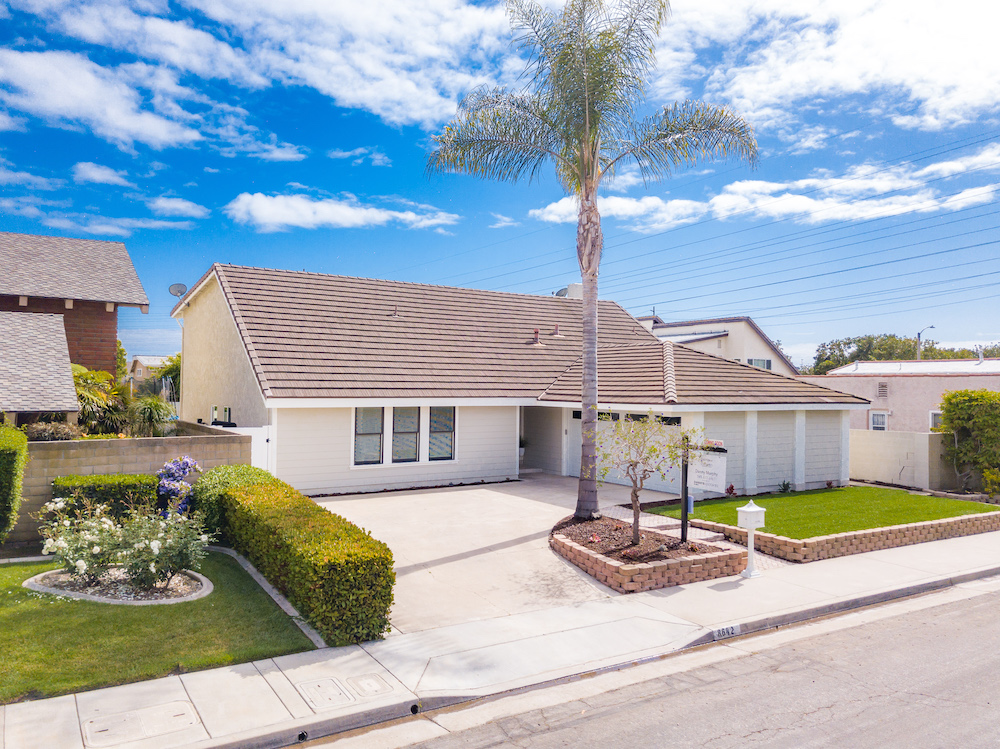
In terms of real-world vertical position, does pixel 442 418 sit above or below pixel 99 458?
above

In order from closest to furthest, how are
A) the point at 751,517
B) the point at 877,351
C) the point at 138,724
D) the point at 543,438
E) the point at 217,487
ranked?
1. the point at 138,724
2. the point at 751,517
3. the point at 217,487
4. the point at 543,438
5. the point at 877,351

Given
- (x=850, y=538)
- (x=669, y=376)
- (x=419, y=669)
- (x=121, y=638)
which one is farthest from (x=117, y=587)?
(x=669, y=376)

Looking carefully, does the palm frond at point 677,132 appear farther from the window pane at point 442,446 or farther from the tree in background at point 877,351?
the tree in background at point 877,351

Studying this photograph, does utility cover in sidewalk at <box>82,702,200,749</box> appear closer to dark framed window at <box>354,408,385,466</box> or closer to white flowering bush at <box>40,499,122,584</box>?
white flowering bush at <box>40,499,122,584</box>

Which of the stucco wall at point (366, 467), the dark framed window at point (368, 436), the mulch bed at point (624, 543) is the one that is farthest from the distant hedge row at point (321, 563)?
the dark framed window at point (368, 436)

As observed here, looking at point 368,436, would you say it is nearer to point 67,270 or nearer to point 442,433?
point 442,433
